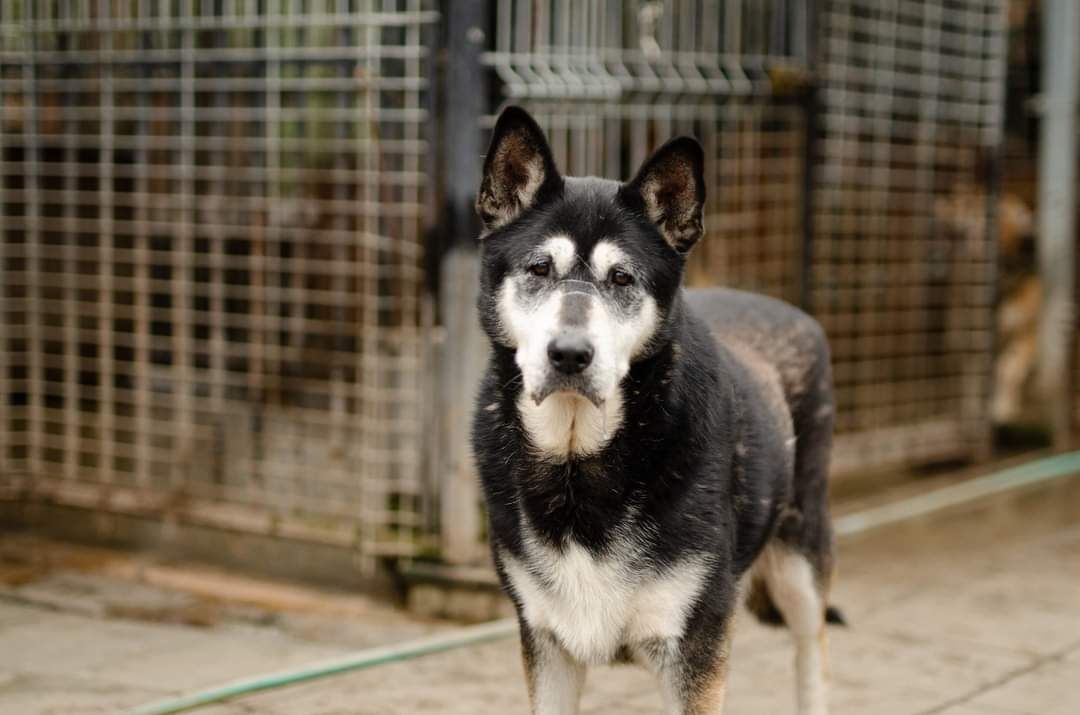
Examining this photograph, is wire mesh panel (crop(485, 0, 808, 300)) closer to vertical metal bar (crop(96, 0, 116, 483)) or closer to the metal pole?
vertical metal bar (crop(96, 0, 116, 483))

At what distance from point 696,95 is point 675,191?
288cm

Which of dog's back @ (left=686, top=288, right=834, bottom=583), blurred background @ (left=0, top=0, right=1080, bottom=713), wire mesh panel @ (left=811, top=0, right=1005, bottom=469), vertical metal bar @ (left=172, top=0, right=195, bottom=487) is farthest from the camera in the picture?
wire mesh panel @ (left=811, top=0, right=1005, bottom=469)

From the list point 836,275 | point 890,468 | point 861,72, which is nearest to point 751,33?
point 861,72

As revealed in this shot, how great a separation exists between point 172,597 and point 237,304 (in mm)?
1189

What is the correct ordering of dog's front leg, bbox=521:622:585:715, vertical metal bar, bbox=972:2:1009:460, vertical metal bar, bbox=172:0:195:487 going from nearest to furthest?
dog's front leg, bbox=521:622:585:715 → vertical metal bar, bbox=172:0:195:487 → vertical metal bar, bbox=972:2:1009:460

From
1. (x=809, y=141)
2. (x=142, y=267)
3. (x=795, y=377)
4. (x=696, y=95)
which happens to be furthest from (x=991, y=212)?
(x=142, y=267)

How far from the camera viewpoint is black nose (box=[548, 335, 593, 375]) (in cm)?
305

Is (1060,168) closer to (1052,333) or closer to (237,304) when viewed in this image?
(1052,333)

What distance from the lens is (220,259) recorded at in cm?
585

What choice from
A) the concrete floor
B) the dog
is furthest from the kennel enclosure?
the dog

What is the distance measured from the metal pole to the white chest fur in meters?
5.35

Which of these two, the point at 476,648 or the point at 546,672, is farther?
the point at 476,648

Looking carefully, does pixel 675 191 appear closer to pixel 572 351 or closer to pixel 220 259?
pixel 572 351

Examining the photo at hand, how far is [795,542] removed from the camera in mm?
4121
